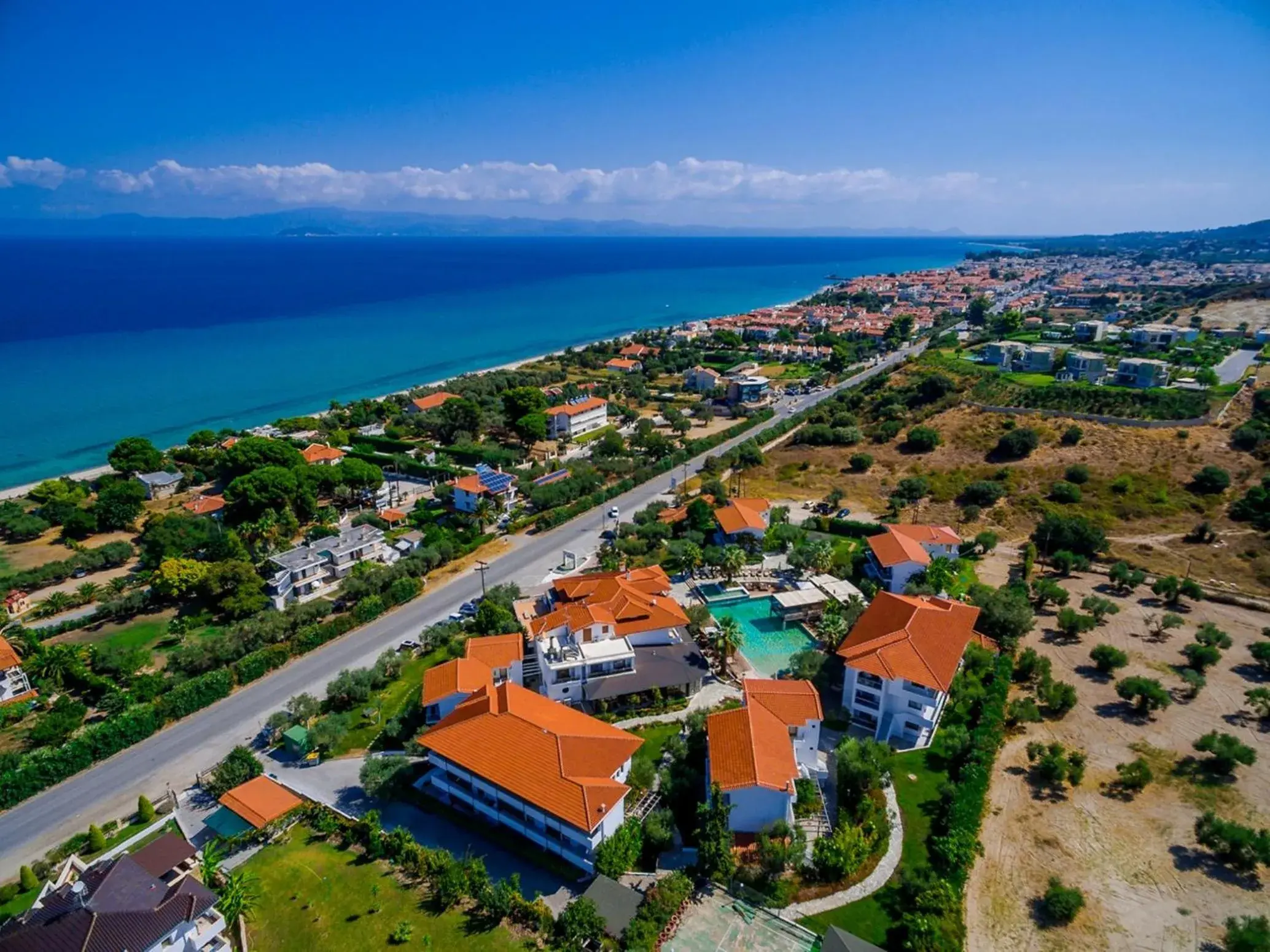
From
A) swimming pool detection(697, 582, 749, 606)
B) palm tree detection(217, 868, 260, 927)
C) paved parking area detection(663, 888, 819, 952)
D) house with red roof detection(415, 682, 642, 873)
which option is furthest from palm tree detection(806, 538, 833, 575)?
palm tree detection(217, 868, 260, 927)

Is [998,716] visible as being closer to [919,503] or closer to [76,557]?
[919,503]

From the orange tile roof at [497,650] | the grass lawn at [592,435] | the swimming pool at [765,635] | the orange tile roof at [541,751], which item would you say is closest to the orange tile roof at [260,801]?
the orange tile roof at [541,751]

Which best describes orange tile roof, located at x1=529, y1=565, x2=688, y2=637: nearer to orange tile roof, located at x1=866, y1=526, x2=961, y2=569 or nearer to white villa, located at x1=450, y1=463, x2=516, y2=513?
orange tile roof, located at x1=866, y1=526, x2=961, y2=569

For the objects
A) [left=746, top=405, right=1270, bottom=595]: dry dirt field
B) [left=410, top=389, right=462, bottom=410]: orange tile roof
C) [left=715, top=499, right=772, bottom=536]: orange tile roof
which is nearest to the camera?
[left=746, top=405, right=1270, bottom=595]: dry dirt field

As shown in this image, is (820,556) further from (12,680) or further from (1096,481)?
(12,680)

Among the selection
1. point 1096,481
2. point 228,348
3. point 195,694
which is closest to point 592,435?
point 1096,481

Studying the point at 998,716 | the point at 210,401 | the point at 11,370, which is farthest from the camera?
the point at 11,370

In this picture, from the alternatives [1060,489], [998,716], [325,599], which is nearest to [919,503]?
[1060,489]
